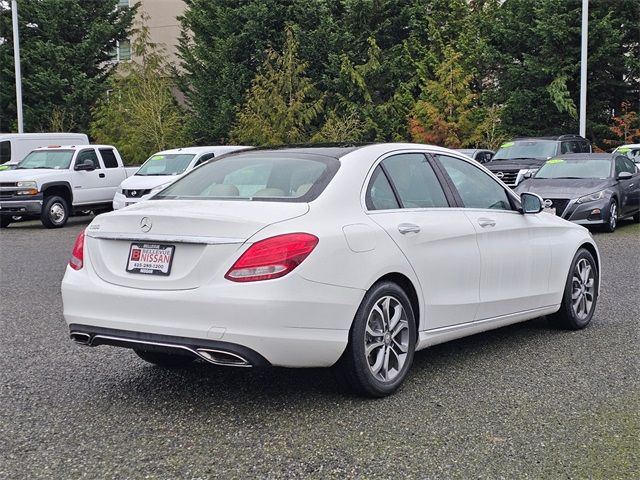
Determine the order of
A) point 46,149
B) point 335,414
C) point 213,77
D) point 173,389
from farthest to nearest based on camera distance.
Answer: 1. point 213,77
2. point 46,149
3. point 173,389
4. point 335,414

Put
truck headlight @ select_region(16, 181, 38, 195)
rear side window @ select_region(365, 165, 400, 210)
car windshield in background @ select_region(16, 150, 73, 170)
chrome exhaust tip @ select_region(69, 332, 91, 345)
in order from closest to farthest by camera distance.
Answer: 1. chrome exhaust tip @ select_region(69, 332, 91, 345)
2. rear side window @ select_region(365, 165, 400, 210)
3. truck headlight @ select_region(16, 181, 38, 195)
4. car windshield in background @ select_region(16, 150, 73, 170)

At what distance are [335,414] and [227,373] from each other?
1188 millimetres

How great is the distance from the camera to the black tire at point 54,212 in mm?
19109

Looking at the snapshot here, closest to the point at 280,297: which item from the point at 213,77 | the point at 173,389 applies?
the point at 173,389

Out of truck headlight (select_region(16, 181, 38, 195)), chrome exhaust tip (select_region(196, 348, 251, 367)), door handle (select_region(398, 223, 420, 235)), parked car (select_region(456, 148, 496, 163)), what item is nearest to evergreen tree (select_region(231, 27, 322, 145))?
parked car (select_region(456, 148, 496, 163))

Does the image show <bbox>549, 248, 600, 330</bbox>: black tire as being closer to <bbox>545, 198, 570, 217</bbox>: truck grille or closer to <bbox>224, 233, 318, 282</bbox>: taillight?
<bbox>224, 233, 318, 282</bbox>: taillight

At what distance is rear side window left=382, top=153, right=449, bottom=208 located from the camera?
567cm

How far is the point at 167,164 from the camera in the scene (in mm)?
19781

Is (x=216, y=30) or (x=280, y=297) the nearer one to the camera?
(x=280, y=297)

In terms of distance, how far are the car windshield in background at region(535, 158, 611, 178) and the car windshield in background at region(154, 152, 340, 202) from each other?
12159 millimetres

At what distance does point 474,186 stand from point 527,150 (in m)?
16.4

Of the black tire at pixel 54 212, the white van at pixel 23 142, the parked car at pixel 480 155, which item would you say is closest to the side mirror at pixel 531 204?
the black tire at pixel 54 212

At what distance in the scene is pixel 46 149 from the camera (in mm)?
20484

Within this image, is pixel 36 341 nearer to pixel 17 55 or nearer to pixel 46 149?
pixel 46 149
